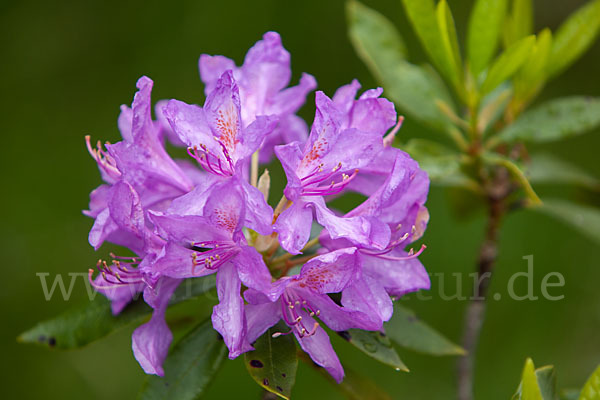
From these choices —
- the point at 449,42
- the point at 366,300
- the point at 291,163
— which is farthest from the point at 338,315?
the point at 449,42

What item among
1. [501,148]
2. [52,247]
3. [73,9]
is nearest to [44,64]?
[73,9]

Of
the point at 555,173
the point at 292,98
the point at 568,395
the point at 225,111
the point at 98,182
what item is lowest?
the point at 98,182

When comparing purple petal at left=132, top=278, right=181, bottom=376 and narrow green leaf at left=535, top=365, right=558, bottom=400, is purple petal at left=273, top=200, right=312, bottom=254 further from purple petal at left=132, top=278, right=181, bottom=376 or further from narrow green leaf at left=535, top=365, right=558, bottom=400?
narrow green leaf at left=535, top=365, right=558, bottom=400

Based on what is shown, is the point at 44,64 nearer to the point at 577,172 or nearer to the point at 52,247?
the point at 52,247

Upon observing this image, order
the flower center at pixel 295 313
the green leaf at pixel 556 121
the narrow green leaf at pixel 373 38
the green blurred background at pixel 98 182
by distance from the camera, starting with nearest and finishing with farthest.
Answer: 1. the flower center at pixel 295 313
2. the green leaf at pixel 556 121
3. the narrow green leaf at pixel 373 38
4. the green blurred background at pixel 98 182

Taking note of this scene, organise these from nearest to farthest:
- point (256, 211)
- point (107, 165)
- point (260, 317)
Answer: point (256, 211) → point (260, 317) → point (107, 165)

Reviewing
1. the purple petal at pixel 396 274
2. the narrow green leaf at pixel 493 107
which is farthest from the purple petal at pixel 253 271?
the narrow green leaf at pixel 493 107

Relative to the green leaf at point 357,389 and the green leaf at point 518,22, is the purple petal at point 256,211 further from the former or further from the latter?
the green leaf at point 518,22

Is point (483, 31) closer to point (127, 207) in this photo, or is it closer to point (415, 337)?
point (415, 337)
